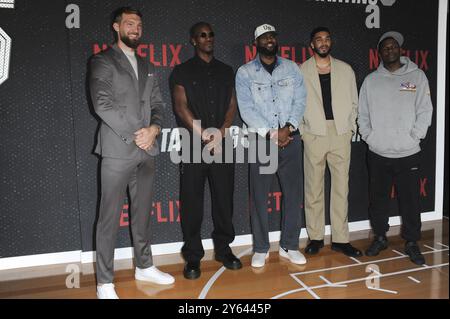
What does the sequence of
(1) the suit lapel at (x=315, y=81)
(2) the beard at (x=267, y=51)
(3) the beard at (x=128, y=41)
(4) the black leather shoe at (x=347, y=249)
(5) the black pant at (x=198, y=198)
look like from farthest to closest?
(4) the black leather shoe at (x=347, y=249) → (1) the suit lapel at (x=315, y=81) → (2) the beard at (x=267, y=51) → (5) the black pant at (x=198, y=198) → (3) the beard at (x=128, y=41)

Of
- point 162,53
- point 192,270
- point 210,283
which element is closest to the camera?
point 210,283

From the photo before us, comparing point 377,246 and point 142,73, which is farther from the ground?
point 142,73

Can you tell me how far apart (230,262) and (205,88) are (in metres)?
1.39

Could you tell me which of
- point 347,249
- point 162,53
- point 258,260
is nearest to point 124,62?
point 162,53

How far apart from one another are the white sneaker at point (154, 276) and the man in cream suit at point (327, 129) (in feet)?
4.15

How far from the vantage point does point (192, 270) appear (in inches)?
125

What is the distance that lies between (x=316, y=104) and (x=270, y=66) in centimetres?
50

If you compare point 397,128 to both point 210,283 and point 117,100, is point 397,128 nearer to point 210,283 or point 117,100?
point 210,283

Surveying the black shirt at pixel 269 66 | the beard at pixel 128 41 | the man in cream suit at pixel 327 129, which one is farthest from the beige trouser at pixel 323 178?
the beard at pixel 128 41

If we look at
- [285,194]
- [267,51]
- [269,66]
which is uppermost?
[267,51]

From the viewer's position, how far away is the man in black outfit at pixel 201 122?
3.15 metres

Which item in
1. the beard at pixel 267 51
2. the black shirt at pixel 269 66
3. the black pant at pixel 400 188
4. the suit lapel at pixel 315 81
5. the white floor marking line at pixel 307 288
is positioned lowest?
the white floor marking line at pixel 307 288

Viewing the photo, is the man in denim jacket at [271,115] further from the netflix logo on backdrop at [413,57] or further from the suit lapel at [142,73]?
the netflix logo on backdrop at [413,57]
